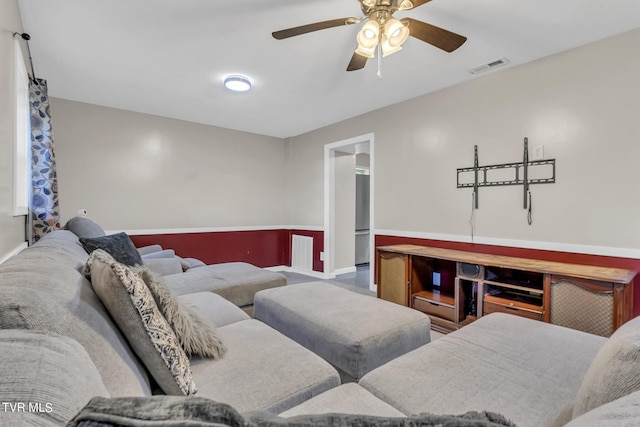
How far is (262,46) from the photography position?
→ 2.32 meters

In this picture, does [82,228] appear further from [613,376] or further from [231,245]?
[613,376]

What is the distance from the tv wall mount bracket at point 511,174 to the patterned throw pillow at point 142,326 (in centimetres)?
294

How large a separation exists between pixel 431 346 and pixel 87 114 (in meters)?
4.47

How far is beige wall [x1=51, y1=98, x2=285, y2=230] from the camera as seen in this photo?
11.5 feet

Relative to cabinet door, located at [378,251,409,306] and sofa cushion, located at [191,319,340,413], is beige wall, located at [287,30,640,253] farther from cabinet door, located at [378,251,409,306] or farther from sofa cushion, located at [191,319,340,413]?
sofa cushion, located at [191,319,340,413]

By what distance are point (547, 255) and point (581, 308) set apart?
65 cm

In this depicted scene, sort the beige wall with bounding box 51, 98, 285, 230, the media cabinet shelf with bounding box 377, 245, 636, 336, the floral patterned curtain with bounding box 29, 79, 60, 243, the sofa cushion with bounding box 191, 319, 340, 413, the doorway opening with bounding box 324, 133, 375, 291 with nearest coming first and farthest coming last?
the sofa cushion with bounding box 191, 319, 340, 413 < the media cabinet shelf with bounding box 377, 245, 636, 336 < the floral patterned curtain with bounding box 29, 79, 60, 243 < the beige wall with bounding box 51, 98, 285, 230 < the doorway opening with bounding box 324, 133, 375, 291

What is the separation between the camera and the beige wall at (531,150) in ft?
7.11

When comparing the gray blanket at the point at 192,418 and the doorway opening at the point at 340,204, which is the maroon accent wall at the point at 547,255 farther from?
the gray blanket at the point at 192,418

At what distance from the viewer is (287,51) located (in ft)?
7.82

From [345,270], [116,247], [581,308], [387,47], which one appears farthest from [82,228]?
[345,270]

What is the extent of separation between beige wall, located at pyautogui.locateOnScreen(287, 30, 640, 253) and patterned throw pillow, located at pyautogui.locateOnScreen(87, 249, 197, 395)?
2.89m

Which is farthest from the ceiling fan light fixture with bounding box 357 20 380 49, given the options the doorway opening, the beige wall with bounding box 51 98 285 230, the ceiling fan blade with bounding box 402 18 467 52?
the beige wall with bounding box 51 98 285 230

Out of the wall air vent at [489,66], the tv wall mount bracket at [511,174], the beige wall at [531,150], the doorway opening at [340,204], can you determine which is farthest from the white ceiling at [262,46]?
the doorway opening at [340,204]
